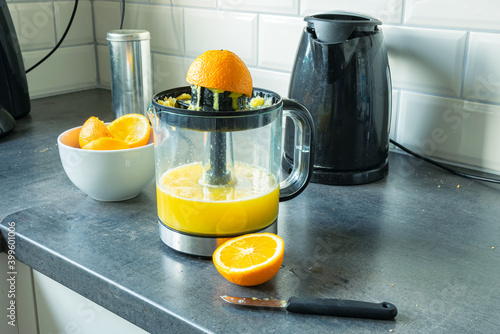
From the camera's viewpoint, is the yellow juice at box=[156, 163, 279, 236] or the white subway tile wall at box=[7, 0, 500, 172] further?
the white subway tile wall at box=[7, 0, 500, 172]

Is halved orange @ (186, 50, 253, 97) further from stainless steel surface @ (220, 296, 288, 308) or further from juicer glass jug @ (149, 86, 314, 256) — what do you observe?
stainless steel surface @ (220, 296, 288, 308)

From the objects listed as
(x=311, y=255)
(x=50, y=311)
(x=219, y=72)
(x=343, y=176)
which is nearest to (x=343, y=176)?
(x=343, y=176)

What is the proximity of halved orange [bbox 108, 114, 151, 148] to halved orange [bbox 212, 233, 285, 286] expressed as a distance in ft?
0.90

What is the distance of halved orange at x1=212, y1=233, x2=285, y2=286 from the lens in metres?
0.56

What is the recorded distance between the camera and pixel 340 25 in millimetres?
802

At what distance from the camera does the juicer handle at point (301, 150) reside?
67 centimetres

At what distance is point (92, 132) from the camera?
2.60 ft

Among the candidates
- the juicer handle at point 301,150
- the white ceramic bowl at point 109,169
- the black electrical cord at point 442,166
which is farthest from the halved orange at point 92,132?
the black electrical cord at point 442,166

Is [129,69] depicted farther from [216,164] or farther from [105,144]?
[216,164]

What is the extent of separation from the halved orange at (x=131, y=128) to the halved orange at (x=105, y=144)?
0.03 metres

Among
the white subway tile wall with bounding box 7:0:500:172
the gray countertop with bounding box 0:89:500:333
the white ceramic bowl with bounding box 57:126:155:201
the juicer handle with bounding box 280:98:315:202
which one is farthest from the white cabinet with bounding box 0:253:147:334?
the white subway tile wall with bounding box 7:0:500:172

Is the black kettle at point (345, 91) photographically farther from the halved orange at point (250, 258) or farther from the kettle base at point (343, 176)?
the halved orange at point (250, 258)

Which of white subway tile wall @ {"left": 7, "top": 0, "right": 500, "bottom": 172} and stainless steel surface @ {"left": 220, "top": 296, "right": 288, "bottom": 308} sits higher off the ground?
white subway tile wall @ {"left": 7, "top": 0, "right": 500, "bottom": 172}

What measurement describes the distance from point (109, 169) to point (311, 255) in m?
0.31
